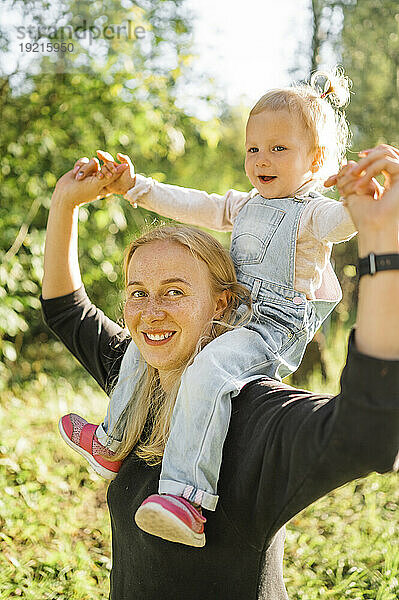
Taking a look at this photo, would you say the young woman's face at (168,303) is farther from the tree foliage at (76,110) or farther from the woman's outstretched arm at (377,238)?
the tree foliage at (76,110)

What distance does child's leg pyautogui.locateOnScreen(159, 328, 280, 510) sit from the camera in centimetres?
150

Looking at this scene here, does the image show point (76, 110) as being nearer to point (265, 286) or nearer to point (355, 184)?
point (265, 286)

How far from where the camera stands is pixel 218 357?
158 centimetres

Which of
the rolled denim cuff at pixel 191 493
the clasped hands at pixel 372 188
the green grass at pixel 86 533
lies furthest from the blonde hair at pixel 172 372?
the green grass at pixel 86 533

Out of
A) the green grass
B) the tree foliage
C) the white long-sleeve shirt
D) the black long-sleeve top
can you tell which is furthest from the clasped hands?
the tree foliage

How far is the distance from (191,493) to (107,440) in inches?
16.9

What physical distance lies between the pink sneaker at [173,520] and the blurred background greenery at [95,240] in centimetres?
84

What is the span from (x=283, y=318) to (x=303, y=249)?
19 cm

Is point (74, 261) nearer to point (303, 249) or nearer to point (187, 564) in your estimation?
point (303, 249)

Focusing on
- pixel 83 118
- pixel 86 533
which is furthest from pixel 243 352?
pixel 83 118

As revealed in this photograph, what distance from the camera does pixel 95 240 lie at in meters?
6.17

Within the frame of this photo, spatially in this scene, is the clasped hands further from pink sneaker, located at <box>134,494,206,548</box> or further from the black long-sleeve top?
pink sneaker, located at <box>134,494,206,548</box>

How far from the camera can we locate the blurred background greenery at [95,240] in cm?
340

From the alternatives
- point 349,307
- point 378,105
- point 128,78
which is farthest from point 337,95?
point 349,307
